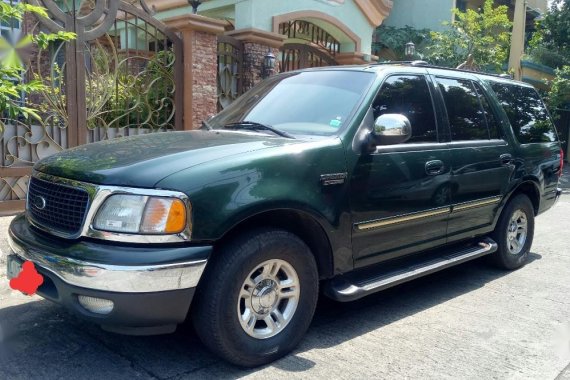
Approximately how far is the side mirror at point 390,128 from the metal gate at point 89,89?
Result: 4880mm

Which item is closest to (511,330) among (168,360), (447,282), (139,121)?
(447,282)

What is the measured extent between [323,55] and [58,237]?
31.1 feet

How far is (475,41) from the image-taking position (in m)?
16.5

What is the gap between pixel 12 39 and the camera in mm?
3271

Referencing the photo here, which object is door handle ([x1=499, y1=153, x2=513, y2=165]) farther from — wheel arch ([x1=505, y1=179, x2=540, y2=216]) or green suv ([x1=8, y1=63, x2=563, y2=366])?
wheel arch ([x1=505, y1=179, x2=540, y2=216])

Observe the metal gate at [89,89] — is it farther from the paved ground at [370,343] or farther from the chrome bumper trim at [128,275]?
the chrome bumper trim at [128,275]

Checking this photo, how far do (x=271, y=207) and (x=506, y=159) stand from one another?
3061 millimetres

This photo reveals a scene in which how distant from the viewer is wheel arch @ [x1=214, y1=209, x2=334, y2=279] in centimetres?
330

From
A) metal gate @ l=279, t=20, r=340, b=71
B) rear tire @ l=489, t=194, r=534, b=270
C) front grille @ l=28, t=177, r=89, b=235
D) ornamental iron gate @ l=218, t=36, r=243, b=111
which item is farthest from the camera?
metal gate @ l=279, t=20, r=340, b=71

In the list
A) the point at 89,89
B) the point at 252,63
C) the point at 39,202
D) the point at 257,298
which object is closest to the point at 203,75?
the point at 252,63

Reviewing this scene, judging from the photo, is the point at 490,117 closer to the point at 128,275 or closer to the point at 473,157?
the point at 473,157

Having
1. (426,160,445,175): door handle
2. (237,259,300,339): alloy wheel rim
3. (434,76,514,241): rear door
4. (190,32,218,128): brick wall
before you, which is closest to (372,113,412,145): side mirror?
(426,160,445,175): door handle

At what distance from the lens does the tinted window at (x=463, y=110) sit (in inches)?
190

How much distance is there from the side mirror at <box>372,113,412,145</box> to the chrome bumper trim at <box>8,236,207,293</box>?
1627mm
